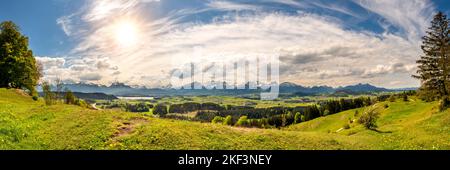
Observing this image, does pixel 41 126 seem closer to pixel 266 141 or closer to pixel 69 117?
pixel 69 117

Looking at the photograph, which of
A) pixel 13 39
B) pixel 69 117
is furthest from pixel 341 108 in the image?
pixel 69 117

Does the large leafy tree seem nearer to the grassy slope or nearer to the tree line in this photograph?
the grassy slope

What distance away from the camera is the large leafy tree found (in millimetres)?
61531

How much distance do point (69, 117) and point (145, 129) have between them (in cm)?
954

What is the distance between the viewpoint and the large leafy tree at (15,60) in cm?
6153

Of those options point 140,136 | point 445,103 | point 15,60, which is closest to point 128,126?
point 140,136

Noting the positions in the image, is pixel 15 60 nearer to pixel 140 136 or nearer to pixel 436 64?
pixel 140 136

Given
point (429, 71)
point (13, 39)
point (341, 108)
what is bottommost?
point (341, 108)

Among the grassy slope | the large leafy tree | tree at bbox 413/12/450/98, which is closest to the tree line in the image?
tree at bbox 413/12/450/98

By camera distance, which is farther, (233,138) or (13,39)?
(13,39)

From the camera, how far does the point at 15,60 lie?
6184 cm

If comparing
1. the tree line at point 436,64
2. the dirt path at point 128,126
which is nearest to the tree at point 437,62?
the tree line at point 436,64

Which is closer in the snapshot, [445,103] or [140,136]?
[140,136]
